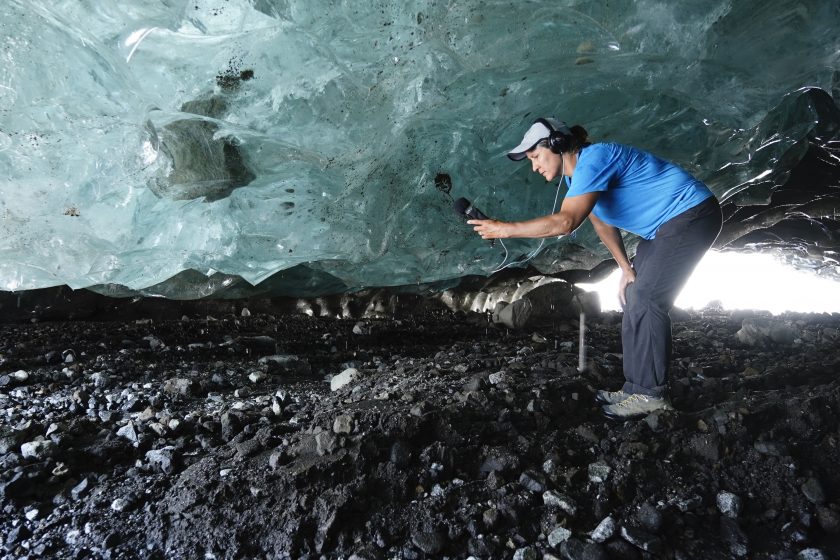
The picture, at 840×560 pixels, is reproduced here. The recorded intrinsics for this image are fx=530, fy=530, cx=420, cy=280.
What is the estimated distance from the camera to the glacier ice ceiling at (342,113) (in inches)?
100

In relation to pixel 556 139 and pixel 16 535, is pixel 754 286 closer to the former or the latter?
pixel 556 139

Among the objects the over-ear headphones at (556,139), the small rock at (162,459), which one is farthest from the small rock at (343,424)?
the over-ear headphones at (556,139)

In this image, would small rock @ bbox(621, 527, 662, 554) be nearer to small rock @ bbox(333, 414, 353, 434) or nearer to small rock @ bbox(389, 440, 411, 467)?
small rock @ bbox(389, 440, 411, 467)

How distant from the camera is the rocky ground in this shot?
1.64 meters

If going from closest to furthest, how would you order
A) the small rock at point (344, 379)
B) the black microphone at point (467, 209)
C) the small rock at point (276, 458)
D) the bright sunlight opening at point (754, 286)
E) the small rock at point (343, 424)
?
the small rock at point (276, 458) → the small rock at point (343, 424) → the black microphone at point (467, 209) → the small rock at point (344, 379) → the bright sunlight opening at point (754, 286)

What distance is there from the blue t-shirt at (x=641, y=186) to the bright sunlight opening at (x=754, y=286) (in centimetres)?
617

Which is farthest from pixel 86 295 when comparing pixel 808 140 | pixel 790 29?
pixel 808 140

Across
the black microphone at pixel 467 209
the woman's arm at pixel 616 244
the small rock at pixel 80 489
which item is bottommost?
the small rock at pixel 80 489

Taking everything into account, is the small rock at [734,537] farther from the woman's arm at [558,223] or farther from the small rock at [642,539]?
the woman's arm at [558,223]

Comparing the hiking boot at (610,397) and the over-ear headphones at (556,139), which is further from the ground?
the over-ear headphones at (556,139)

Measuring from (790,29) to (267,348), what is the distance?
4147 millimetres

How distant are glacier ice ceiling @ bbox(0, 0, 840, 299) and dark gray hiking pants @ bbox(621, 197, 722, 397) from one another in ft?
3.48

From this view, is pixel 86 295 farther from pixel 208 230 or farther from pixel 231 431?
pixel 231 431

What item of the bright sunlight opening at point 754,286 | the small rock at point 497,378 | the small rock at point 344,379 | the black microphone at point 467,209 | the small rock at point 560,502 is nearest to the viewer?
the small rock at point 560,502
